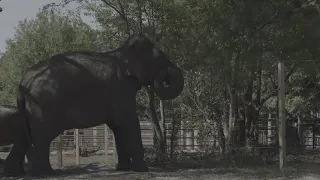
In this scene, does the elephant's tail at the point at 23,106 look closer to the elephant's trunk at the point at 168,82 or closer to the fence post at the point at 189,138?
the elephant's trunk at the point at 168,82

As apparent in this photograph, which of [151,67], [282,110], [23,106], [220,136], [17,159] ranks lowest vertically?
[17,159]

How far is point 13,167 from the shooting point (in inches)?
476

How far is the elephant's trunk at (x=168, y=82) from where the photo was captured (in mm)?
11961

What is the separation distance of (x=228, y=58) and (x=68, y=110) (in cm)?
360

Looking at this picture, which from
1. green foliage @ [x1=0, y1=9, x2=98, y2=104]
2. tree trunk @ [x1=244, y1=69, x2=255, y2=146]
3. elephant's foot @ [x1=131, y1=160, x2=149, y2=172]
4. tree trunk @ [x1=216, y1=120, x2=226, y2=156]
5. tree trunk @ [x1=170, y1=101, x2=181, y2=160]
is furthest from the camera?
green foliage @ [x1=0, y1=9, x2=98, y2=104]

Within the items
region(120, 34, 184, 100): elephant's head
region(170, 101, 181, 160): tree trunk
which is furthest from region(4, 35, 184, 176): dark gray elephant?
region(170, 101, 181, 160): tree trunk

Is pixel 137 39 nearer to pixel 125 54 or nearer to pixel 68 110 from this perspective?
pixel 125 54

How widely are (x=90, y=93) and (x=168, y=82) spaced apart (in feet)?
5.70

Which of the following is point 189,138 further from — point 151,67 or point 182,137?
point 151,67

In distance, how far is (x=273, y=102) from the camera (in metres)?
24.6

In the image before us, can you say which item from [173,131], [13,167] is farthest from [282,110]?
[13,167]

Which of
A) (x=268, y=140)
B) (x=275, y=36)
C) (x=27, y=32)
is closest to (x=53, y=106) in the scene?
(x=275, y=36)

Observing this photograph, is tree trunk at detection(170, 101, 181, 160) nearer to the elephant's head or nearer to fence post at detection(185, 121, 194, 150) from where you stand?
fence post at detection(185, 121, 194, 150)

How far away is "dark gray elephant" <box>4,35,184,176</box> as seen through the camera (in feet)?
37.4
